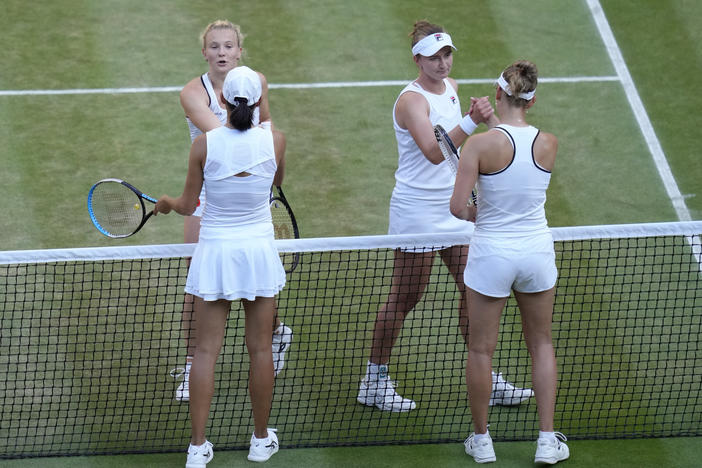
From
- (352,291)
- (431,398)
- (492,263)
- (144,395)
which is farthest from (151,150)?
(492,263)

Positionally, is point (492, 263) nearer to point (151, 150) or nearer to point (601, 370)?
point (601, 370)

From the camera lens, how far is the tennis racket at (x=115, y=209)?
671 centimetres

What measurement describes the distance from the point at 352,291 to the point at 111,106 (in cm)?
348

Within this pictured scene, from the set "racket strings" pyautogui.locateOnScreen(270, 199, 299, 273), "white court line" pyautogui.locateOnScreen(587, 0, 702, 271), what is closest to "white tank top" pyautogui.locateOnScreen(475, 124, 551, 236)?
"racket strings" pyautogui.locateOnScreen(270, 199, 299, 273)

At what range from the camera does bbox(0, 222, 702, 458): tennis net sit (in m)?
6.43

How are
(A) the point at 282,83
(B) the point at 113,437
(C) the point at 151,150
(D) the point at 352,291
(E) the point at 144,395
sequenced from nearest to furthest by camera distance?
(B) the point at 113,437 < (E) the point at 144,395 < (D) the point at 352,291 < (C) the point at 151,150 < (A) the point at 282,83

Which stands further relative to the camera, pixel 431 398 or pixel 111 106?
pixel 111 106

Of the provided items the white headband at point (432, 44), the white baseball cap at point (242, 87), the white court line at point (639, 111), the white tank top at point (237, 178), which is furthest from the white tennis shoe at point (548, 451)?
the white court line at point (639, 111)

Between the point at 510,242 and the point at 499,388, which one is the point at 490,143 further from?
the point at 499,388

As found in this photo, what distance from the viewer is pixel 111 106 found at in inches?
404

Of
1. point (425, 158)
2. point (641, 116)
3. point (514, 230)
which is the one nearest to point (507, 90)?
point (514, 230)

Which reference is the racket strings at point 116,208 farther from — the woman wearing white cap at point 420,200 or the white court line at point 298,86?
the white court line at point 298,86

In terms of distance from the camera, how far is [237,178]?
561cm

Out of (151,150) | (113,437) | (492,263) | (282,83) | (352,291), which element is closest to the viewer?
(492,263)
